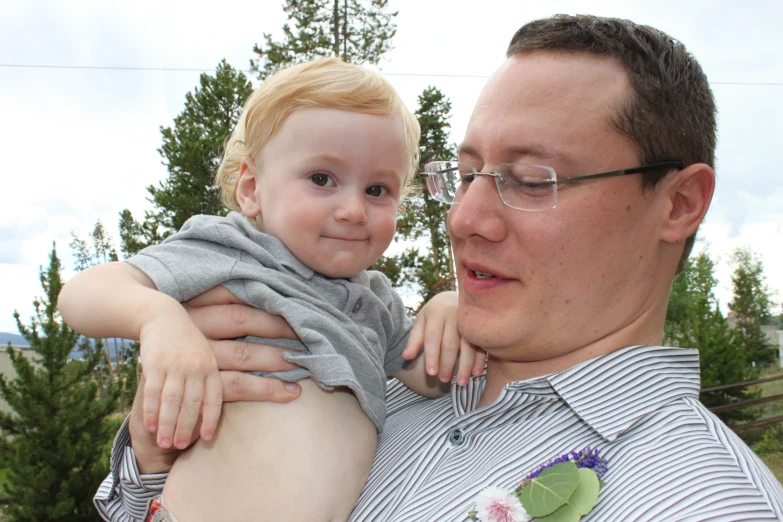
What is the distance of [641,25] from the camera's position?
2.05 metres

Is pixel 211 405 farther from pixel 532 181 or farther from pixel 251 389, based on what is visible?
pixel 532 181

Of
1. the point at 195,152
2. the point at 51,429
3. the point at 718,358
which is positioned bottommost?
the point at 718,358

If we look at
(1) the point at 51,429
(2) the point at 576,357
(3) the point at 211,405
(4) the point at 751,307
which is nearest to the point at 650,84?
(2) the point at 576,357

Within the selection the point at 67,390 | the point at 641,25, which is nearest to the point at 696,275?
the point at 67,390

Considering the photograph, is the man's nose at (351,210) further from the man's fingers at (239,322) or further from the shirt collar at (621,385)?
the shirt collar at (621,385)

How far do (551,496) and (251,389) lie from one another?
834 mm

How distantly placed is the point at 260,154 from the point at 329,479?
42.3 inches

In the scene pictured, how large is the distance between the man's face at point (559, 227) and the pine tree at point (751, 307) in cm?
2989

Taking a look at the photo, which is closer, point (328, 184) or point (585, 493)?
point (585, 493)

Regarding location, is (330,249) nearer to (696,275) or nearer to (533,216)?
(533,216)

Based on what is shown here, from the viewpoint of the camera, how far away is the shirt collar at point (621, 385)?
1641 mm

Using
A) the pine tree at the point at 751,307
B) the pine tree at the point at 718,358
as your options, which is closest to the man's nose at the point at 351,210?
the pine tree at the point at 718,358

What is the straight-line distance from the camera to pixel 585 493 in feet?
4.61

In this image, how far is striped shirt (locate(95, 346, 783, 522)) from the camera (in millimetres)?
1342
